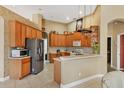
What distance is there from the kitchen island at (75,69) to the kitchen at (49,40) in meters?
0.34

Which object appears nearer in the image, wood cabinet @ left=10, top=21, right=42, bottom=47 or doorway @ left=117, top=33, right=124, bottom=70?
wood cabinet @ left=10, top=21, right=42, bottom=47

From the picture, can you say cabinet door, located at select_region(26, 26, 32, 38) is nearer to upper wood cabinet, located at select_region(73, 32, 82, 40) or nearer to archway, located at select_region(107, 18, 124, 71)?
upper wood cabinet, located at select_region(73, 32, 82, 40)

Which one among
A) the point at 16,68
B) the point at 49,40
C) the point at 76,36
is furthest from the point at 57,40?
the point at 16,68

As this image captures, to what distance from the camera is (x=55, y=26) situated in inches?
465

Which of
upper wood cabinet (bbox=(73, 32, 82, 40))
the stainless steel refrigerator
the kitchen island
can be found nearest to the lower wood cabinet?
the stainless steel refrigerator

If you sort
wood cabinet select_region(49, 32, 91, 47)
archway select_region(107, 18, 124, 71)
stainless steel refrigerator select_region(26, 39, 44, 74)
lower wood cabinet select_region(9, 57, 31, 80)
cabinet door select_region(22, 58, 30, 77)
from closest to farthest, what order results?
lower wood cabinet select_region(9, 57, 31, 80)
cabinet door select_region(22, 58, 30, 77)
stainless steel refrigerator select_region(26, 39, 44, 74)
archway select_region(107, 18, 124, 71)
wood cabinet select_region(49, 32, 91, 47)

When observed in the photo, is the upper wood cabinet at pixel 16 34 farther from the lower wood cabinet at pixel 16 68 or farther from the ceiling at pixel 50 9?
the ceiling at pixel 50 9

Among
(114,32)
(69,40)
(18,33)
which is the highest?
(114,32)

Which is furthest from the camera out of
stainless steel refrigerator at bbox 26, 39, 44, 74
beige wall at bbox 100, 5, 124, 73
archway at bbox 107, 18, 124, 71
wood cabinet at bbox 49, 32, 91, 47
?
wood cabinet at bbox 49, 32, 91, 47

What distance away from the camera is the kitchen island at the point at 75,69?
4.90 metres

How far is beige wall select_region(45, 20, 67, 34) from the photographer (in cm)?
1129

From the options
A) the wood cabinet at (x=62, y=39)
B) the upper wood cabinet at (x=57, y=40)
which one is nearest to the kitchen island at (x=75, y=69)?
the wood cabinet at (x=62, y=39)

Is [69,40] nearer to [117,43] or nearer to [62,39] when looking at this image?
[62,39]

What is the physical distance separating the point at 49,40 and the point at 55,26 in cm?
131
